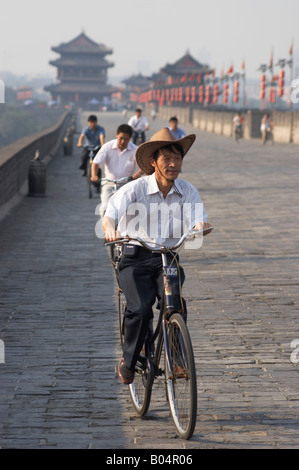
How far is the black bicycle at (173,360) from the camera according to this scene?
446 centimetres

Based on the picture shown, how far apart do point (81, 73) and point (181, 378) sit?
5864 inches

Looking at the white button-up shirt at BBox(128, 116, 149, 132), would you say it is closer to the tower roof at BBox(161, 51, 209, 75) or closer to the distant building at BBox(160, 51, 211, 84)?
the distant building at BBox(160, 51, 211, 84)

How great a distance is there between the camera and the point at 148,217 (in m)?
5.04

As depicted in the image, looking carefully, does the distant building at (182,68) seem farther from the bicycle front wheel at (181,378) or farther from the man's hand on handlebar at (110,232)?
the bicycle front wheel at (181,378)

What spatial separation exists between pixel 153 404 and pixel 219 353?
3.89ft

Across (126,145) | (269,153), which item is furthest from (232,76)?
(126,145)

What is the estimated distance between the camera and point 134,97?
184 metres

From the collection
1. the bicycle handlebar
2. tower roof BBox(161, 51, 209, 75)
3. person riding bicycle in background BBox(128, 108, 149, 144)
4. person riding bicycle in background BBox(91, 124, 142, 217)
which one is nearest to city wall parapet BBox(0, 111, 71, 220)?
person riding bicycle in background BBox(91, 124, 142, 217)

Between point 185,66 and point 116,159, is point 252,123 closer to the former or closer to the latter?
point 116,159

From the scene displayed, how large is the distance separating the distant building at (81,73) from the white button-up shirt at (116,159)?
13840cm

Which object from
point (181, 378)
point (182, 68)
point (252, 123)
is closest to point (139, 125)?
point (252, 123)

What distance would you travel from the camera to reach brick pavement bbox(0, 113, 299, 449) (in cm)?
486

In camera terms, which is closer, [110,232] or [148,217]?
[110,232]

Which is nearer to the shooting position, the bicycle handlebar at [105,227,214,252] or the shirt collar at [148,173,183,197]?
the bicycle handlebar at [105,227,214,252]
